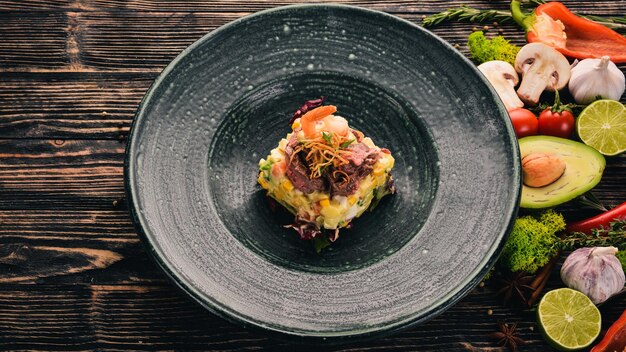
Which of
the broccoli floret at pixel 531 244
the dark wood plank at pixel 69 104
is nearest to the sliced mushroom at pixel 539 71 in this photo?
the broccoli floret at pixel 531 244

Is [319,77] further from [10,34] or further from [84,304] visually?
[10,34]

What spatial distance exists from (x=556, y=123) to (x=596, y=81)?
1.22 ft

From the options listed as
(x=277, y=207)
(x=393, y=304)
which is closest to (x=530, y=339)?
(x=393, y=304)

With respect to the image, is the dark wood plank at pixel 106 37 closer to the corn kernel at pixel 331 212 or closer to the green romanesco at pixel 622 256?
the green romanesco at pixel 622 256

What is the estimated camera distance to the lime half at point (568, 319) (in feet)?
12.7

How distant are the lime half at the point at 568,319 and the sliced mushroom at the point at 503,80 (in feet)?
4.07

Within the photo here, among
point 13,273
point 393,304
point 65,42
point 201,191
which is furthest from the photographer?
point 65,42

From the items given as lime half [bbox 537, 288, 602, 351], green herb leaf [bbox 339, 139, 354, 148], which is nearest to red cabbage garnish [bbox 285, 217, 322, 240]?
green herb leaf [bbox 339, 139, 354, 148]

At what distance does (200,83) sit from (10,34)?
1666 mm

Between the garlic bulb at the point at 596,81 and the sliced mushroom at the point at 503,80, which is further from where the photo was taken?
the sliced mushroom at the point at 503,80

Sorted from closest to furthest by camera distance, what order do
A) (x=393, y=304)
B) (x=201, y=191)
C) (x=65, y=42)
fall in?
(x=393, y=304) < (x=201, y=191) < (x=65, y=42)

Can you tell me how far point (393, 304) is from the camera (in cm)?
342

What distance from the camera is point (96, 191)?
4281 millimetres

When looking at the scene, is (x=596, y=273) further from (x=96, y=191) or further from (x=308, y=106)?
(x=96, y=191)
